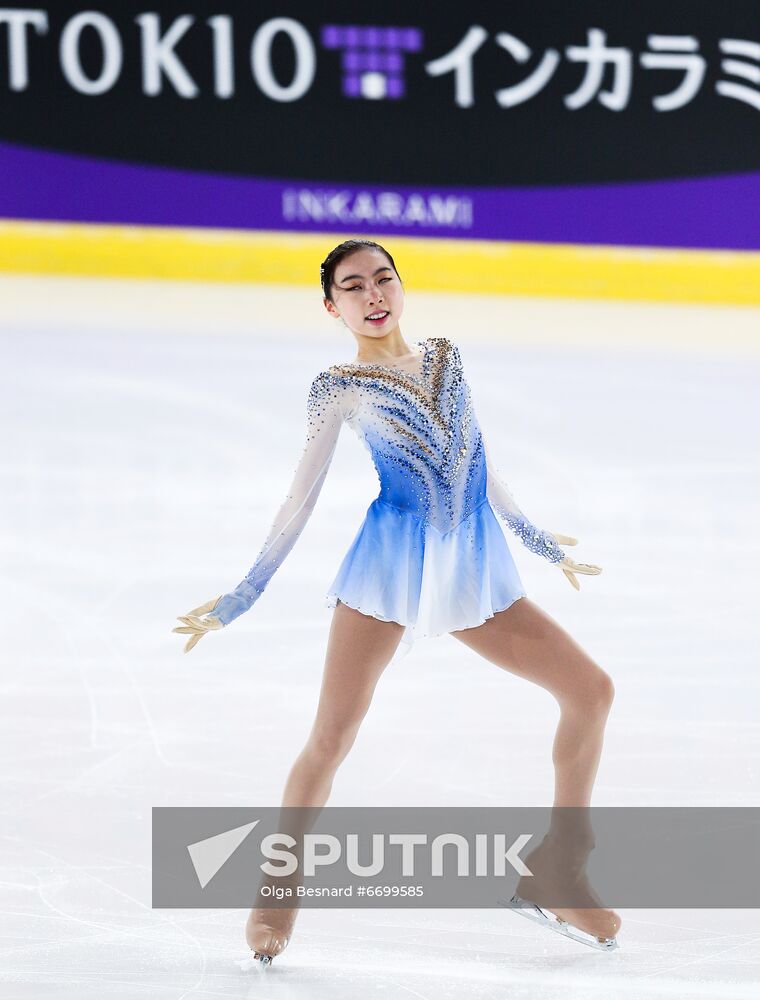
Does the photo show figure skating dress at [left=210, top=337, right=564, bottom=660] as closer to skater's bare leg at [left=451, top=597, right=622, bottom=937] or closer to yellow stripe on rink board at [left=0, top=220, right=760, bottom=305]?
skater's bare leg at [left=451, top=597, right=622, bottom=937]

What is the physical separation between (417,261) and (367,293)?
6.43 meters

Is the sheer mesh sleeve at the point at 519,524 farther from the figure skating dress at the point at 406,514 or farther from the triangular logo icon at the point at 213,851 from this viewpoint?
the triangular logo icon at the point at 213,851

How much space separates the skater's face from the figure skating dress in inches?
3.1

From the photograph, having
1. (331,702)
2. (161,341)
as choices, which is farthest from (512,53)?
(331,702)

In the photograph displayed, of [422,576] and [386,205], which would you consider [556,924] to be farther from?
[386,205]

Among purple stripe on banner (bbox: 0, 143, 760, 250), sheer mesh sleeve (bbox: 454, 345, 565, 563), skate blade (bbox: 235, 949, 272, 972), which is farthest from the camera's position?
purple stripe on banner (bbox: 0, 143, 760, 250)

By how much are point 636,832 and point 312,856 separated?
709 millimetres

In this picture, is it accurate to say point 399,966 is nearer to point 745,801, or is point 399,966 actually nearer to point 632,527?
point 745,801

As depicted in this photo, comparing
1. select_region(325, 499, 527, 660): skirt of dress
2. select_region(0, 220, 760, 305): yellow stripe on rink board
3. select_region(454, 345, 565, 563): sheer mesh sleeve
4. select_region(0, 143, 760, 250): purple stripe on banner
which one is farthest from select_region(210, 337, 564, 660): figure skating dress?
select_region(0, 143, 760, 250): purple stripe on banner

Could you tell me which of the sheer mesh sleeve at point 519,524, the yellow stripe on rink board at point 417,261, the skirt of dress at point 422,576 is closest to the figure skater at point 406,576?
the skirt of dress at point 422,576

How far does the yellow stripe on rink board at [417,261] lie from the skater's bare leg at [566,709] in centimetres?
641

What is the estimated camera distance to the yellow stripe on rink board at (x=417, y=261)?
28.7 ft

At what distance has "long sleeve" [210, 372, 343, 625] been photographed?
2.48m

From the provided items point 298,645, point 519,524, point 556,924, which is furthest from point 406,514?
point 298,645
